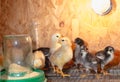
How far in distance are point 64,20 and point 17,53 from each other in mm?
Answer: 374

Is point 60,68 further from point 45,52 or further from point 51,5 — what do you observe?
point 51,5

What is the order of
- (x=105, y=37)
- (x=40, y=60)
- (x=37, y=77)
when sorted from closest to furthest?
(x=37, y=77) < (x=40, y=60) < (x=105, y=37)

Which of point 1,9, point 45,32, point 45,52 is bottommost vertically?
point 45,52

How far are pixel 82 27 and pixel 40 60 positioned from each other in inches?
13.6

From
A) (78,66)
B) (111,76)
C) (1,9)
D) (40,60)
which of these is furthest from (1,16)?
(111,76)

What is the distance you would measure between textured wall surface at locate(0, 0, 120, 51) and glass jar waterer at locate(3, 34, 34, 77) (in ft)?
0.92

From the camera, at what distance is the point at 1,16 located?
135 cm

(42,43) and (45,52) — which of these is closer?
(45,52)

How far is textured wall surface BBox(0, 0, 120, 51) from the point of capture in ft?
4.35

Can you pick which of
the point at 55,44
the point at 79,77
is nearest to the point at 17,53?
the point at 55,44

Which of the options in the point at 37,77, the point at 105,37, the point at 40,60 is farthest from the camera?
the point at 105,37

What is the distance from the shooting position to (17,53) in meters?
1.09

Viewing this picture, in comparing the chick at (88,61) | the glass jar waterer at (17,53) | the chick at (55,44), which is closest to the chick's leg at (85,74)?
the chick at (88,61)

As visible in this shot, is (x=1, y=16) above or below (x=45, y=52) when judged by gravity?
above
